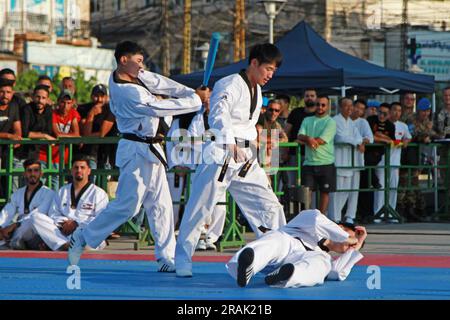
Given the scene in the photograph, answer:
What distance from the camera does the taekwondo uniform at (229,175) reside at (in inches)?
376

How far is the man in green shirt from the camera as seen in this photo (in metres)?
15.6

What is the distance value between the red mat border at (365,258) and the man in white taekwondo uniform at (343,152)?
4.24 m

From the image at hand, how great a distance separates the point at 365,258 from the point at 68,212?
3.57m

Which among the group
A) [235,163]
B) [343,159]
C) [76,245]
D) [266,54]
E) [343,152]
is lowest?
[76,245]

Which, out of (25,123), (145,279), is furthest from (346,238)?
(25,123)

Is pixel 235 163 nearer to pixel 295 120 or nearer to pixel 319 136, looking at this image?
pixel 319 136

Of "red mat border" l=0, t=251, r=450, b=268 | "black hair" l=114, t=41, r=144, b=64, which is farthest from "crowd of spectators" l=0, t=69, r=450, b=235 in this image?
"black hair" l=114, t=41, r=144, b=64

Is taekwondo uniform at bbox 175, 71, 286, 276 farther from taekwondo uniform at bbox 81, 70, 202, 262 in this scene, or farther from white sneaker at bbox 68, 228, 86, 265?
white sneaker at bbox 68, 228, 86, 265

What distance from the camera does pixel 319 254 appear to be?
30.3ft

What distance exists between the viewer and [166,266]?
10.3 meters

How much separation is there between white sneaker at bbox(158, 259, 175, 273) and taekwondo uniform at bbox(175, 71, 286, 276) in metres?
0.38

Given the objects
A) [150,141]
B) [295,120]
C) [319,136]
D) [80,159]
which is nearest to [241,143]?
[150,141]

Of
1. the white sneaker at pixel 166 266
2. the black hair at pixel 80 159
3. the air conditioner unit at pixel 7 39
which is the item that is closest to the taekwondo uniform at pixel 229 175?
the white sneaker at pixel 166 266
